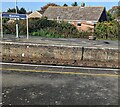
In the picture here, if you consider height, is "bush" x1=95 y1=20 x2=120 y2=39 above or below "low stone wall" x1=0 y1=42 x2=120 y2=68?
above

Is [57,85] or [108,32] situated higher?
[108,32]

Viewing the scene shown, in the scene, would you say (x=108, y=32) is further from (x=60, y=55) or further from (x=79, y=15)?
(x=60, y=55)

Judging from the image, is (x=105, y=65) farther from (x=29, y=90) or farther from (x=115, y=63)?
(x=29, y=90)

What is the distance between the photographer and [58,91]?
915cm

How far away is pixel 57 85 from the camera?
387 inches

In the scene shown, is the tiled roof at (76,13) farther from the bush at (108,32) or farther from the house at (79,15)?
the bush at (108,32)

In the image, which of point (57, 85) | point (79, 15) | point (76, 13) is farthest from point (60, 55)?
point (76, 13)

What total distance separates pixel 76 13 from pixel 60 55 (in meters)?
28.8

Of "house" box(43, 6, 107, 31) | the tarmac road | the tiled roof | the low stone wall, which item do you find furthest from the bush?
the tarmac road

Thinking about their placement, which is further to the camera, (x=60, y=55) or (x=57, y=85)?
(x=60, y=55)

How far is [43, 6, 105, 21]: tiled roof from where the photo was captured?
1592 inches

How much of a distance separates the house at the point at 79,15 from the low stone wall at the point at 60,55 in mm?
25103

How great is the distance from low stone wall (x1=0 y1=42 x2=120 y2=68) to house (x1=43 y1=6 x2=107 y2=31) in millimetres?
25103

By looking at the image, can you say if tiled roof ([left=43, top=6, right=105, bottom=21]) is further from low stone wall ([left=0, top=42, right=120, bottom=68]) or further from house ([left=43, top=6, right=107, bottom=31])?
low stone wall ([left=0, top=42, right=120, bottom=68])
